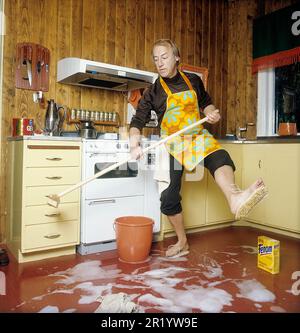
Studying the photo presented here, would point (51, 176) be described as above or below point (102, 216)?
above

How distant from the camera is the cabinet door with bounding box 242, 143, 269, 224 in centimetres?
291

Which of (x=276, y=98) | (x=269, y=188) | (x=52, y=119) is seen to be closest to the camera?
(x=52, y=119)

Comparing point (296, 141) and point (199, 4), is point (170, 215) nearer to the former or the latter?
point (296, 141)

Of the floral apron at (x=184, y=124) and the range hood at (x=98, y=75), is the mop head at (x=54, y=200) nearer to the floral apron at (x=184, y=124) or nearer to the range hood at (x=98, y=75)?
the floral apron at (x=184, y=124)

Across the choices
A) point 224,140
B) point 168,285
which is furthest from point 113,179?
point 224,140

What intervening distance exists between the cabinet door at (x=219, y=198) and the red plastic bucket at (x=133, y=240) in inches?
39.2

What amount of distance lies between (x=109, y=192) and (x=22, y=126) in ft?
2.69

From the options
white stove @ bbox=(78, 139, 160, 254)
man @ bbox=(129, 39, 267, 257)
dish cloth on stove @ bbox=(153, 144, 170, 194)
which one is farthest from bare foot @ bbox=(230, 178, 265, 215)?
white stove @ bbox=(78, 139, 160, 254)

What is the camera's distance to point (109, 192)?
7.52 ft

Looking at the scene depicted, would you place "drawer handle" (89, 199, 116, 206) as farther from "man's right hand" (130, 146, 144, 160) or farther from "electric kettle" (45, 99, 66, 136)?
"electric kettle" (45, 99, 66, 136)

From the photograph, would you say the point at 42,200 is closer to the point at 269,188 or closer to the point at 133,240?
the point at 133,240

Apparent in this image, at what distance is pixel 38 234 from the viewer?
2062mm

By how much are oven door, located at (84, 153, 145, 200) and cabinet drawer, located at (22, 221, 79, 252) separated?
9.7 inches

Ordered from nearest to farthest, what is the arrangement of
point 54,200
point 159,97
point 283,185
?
point 54,200
point 159,97
point 283,185
